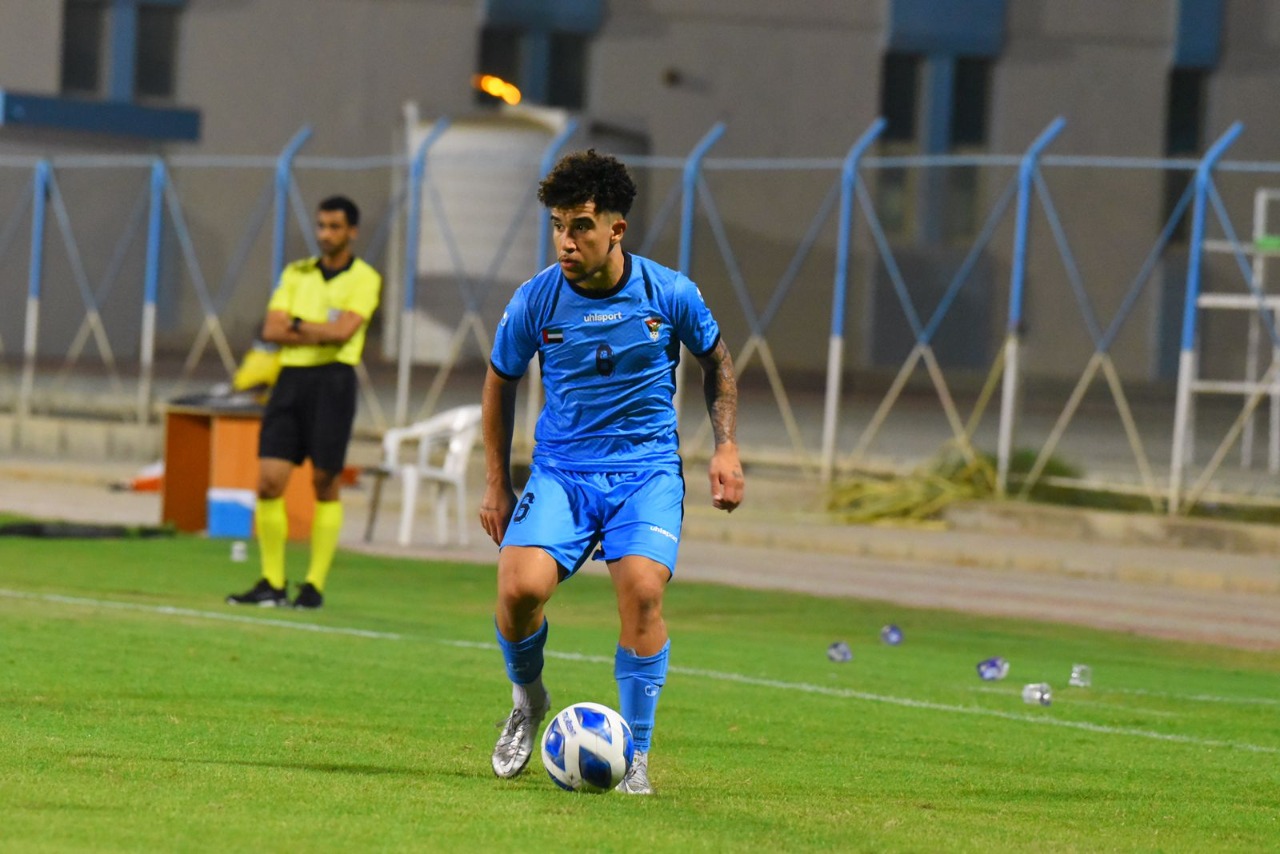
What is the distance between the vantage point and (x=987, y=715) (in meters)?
9.71

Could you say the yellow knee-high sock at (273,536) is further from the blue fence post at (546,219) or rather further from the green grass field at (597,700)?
the blue fence post at (546,219)

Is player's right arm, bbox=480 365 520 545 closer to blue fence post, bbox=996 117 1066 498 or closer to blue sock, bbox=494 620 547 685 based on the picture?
blue sock, bbox=494 620 547 685

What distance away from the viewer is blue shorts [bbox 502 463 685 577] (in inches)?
276

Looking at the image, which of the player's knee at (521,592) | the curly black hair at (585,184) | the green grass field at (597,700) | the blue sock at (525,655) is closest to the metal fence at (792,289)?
the green grass field at (597,700)

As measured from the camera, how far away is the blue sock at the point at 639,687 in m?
7.02

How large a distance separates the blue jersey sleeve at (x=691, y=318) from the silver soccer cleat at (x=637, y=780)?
4.39 feet

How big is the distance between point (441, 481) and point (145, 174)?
1425 centimetres

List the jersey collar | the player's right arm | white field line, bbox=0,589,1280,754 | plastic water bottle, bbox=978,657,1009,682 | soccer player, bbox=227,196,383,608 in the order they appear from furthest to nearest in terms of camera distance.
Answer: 1. soccer player, bbox=227,196,383,608
2. plastic water bottle, bbox=978,657,1009,682
3. white field line, bbox=0,589,1280,754
4. the player's right arm
5. the jersey collar

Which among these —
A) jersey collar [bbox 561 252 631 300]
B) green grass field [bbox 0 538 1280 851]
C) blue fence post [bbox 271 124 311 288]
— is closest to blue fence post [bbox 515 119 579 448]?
blue fence post [bbox 271 124 311 288]

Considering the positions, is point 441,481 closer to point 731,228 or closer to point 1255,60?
point 731,228

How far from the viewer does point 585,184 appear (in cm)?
697

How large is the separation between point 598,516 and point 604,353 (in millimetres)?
528

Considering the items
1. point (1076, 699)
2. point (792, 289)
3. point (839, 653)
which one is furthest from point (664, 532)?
point (792, 289)

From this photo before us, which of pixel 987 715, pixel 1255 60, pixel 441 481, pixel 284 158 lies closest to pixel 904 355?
pixel 1255 60
